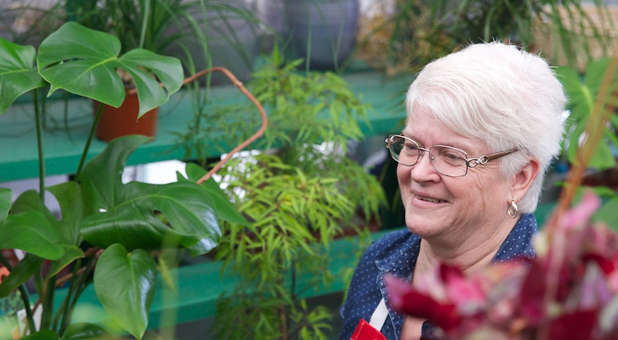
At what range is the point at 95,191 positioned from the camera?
1359 millimetres

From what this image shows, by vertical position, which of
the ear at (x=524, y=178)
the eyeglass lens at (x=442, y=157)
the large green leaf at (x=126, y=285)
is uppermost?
the eyeglass lens at (x=442, y=157)

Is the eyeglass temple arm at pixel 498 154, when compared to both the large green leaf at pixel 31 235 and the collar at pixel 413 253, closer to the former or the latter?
the collar at pixel 413 253

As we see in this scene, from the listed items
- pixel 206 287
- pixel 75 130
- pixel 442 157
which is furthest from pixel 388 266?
pixel 75 130

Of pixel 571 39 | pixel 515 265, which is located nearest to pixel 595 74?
pixel 571 39

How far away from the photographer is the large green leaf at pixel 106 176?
53.1 inches

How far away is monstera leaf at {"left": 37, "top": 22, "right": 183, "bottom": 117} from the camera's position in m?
1.13

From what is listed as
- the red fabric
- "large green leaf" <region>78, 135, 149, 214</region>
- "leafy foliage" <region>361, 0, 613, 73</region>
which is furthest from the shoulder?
"leafy foliage" <region>361, 0, 613, 73</region>

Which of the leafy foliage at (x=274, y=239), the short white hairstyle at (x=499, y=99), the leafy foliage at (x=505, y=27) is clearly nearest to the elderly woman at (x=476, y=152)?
the short white hairstyle at (x=499, y=99)

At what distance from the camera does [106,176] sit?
1.36 m

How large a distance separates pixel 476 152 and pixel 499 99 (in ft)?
0.31

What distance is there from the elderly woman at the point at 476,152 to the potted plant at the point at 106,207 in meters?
0.33

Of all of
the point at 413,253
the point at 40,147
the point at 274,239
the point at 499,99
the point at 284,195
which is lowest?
the point at 274,239

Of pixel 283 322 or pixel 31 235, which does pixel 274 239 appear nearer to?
pixel 283 322

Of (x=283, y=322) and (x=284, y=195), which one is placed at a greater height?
(x=284, y=195)
